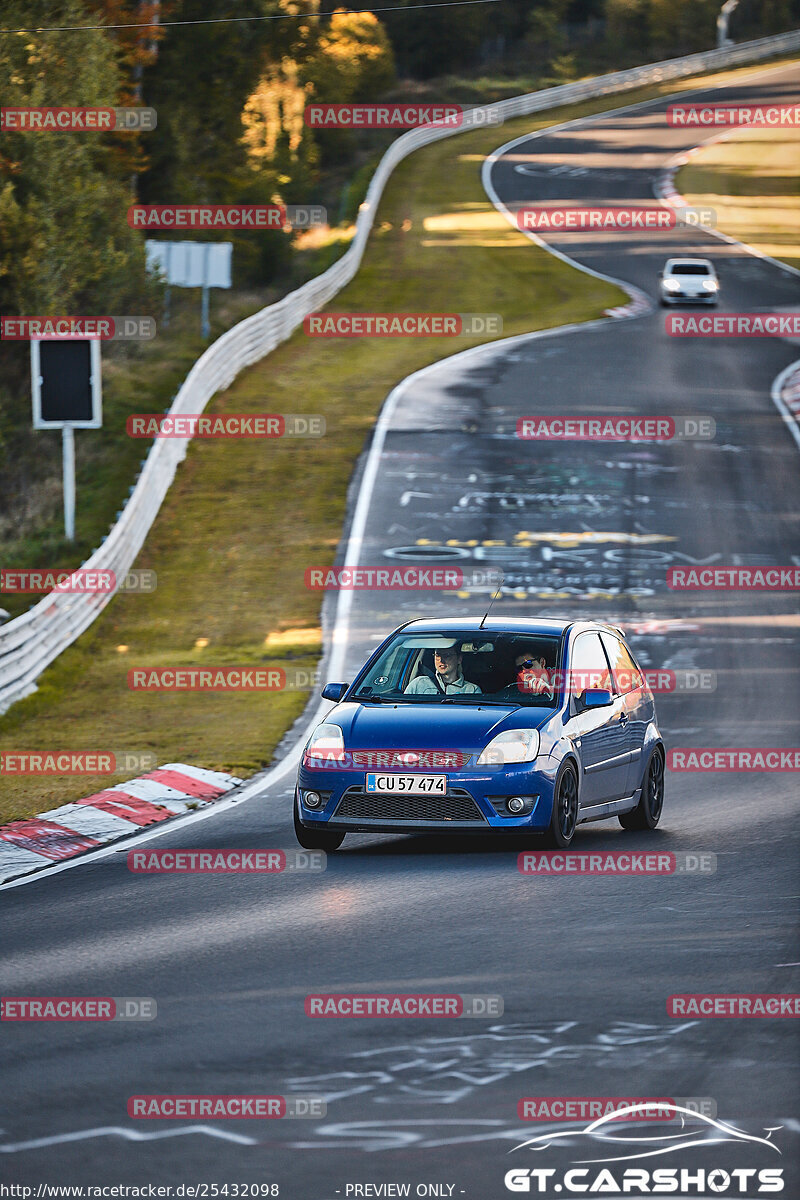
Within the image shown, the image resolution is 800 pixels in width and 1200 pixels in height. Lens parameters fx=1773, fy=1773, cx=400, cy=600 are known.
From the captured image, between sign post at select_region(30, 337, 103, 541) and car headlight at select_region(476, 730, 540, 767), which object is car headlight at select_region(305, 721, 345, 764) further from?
sign post at select_region(30, 337, 103, 541)

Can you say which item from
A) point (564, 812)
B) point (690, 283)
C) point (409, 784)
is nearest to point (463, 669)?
point (564, 812)

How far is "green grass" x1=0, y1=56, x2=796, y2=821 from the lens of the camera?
61.2 feet

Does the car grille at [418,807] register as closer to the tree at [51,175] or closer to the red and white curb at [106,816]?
the red and white curb at [106,816]

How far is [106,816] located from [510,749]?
142 inches

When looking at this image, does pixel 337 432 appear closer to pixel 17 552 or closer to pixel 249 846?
pixel 17 552

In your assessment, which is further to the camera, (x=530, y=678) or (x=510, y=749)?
(x=530, y=678)

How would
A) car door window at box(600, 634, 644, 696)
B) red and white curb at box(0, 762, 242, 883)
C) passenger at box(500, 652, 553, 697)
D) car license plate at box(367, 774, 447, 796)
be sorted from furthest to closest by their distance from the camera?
car door window at box(600, 634, 644, 696) < passenger at box(500, 652, 553, 697) < red and white curb at box(0, 762, 242, 883) < car license plate at box(367, 774, 447, 796)

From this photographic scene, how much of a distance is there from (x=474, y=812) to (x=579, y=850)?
0.99 metres

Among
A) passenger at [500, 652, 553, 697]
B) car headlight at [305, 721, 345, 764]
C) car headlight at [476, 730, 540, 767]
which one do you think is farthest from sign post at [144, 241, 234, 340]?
car headlight at [476, 730, 540, 767]

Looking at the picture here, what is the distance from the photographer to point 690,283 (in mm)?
49438

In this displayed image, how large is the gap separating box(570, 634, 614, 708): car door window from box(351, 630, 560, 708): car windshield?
0.67ft

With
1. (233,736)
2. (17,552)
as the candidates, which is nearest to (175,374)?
(17,552)

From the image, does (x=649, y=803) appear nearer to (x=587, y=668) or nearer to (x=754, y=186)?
(x=587, y=668)

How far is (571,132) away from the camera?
289 ft
